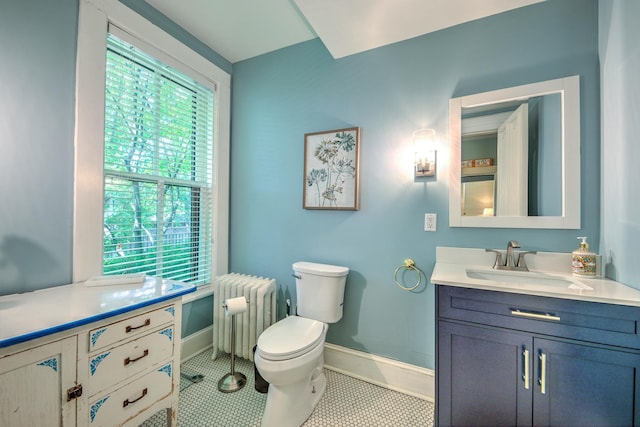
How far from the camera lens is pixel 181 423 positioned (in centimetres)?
144

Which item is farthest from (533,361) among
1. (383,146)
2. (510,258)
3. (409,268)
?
(383,146)

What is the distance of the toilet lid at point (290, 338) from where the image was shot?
1366 millimetres

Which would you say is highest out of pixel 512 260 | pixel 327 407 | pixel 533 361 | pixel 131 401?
pixel 512 260

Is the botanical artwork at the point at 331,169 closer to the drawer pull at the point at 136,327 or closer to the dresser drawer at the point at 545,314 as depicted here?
the dresser drawer at the point at 545,314

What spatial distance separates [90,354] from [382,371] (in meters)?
1.67

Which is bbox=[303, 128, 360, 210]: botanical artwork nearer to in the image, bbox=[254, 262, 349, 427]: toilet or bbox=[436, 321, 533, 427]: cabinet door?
bbox=[254, 262, 349, 427]: toilet

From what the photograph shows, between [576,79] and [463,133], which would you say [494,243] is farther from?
[576,79]

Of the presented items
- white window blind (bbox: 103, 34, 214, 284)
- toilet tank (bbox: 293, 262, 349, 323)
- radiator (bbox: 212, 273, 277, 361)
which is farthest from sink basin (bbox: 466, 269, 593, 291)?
white window blind (bbox: 103, 34, 214, 284)

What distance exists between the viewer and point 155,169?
6.17 ft

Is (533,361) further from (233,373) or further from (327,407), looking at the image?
(233,373)

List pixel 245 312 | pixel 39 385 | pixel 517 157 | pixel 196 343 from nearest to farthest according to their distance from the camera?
pixel 39 385 → pixel 517 157 → pixel 245 312 → pixel 196 343

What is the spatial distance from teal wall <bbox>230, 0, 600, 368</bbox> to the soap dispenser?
104mm

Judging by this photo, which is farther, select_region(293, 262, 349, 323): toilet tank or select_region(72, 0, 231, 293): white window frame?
select_region(293, 262, 349, 323): toilet tank

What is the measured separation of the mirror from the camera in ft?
4.67
